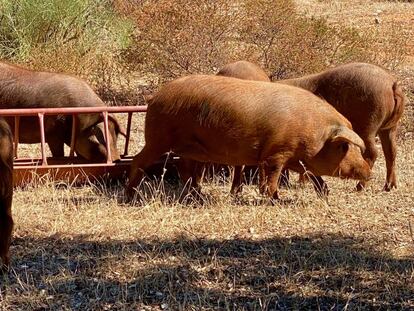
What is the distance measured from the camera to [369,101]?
9.29 metres

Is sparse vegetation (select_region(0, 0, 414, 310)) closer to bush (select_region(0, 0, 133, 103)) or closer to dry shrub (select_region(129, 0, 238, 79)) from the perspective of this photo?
dry shrub (select_region(129, 0, 238, 79))

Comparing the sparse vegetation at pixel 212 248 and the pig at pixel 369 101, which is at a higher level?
A: the pig at pixel 369 101

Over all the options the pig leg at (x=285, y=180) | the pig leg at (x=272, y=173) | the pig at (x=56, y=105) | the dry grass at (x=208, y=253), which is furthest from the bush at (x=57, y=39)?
the pig leg at (x=272, y=173)

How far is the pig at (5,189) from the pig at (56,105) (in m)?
3.50

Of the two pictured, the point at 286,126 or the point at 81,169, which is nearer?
the point at 286,126

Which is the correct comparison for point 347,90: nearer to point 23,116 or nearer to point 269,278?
point 23,116

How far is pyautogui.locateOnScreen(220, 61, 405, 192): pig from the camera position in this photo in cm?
926

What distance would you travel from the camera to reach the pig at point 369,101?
9258 millimetres

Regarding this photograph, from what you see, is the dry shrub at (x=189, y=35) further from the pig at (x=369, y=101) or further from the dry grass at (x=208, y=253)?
the dry grass at (x=208, y=253)

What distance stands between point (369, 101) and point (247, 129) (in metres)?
1.84

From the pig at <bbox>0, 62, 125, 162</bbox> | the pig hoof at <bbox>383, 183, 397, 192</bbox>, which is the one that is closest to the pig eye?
the pig hoof at <bbox>383, 183, 397, 192</bbox>

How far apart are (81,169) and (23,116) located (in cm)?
106

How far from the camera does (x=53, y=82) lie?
980 cm

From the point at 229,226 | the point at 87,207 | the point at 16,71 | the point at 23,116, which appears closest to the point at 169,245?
the point at 229,226
